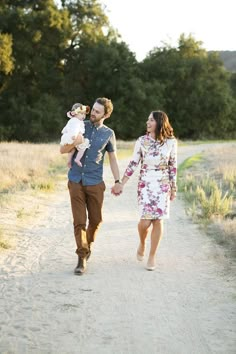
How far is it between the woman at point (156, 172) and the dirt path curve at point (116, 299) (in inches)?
26.0

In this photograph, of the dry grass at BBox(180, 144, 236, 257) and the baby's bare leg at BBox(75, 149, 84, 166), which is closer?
the baby's bare leg at BBox(75, 149, 84, 166)

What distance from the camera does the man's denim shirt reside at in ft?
21.1

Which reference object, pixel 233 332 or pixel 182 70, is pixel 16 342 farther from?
pixel 182 70

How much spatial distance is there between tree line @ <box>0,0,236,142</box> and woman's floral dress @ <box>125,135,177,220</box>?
3240cm

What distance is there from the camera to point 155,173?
6621 millimetres

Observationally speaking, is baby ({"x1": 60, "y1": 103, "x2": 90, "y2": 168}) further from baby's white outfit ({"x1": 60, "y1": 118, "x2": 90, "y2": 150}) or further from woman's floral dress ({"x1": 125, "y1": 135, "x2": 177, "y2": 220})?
woman's floral dress ({"x1": 125, "y1": 135, "x2": 177, "y2": 220})

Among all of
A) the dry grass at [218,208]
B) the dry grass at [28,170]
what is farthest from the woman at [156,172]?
the dry grass at [28,170]

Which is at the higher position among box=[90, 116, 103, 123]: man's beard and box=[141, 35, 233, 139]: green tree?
box=[141, 35, 233, 139]: green tree

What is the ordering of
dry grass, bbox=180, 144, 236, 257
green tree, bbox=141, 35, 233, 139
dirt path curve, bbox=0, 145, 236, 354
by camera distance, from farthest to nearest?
green tree, bbox=141, 35, 233, 139
dry grass, bbox=180, 144, 236, 257
dirt path curve, bbox=0, 145, 236, 354

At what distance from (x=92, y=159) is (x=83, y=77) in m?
39.7

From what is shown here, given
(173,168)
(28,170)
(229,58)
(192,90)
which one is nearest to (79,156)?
(173,168)

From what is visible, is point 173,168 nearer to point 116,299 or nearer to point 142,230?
point 142,230

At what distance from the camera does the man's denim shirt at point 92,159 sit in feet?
21.1

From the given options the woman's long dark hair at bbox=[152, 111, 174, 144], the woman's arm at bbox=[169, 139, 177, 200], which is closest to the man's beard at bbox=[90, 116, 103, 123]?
the woman's long dark hair at bbox=[152, 111, 174, 144]
